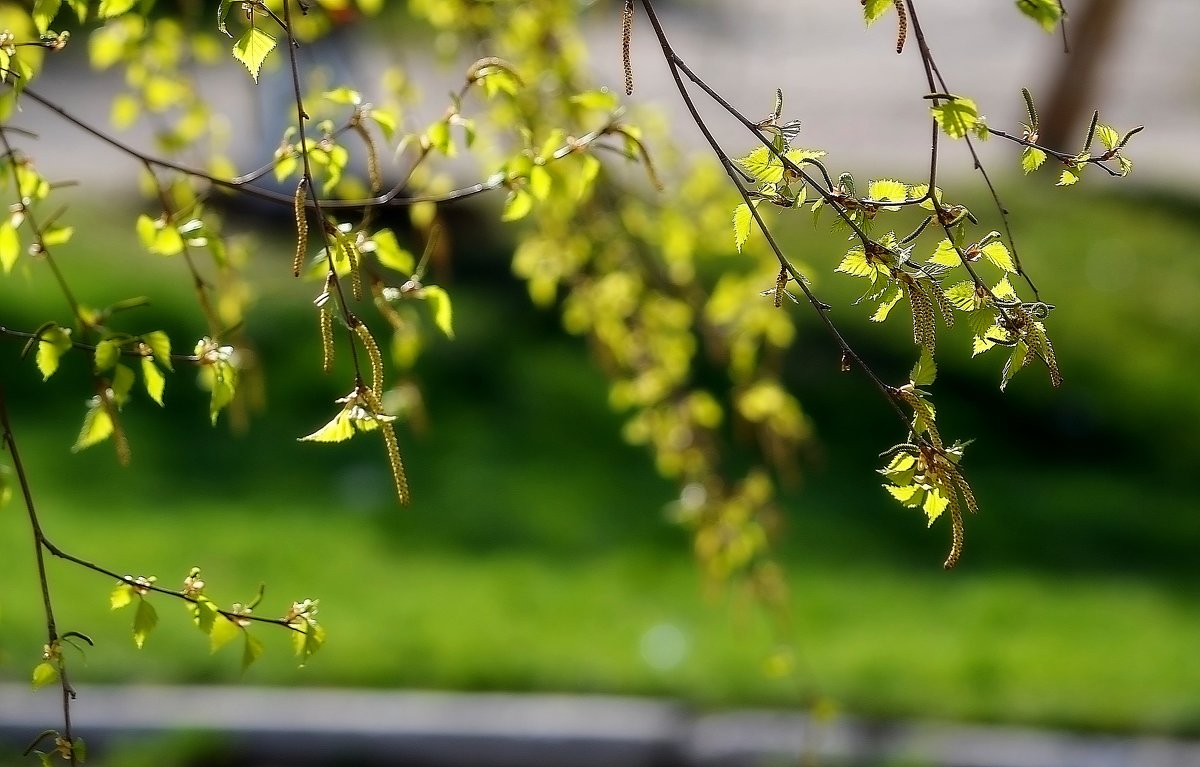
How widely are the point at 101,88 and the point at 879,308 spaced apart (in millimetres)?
14286

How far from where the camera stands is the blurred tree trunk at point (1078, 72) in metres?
8.68

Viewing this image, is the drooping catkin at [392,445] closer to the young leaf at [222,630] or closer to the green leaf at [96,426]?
the young leaf at [222,630]

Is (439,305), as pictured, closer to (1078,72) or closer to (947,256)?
(947,256)

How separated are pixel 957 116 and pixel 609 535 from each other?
369 cm

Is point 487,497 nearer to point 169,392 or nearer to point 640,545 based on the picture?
point 640,545

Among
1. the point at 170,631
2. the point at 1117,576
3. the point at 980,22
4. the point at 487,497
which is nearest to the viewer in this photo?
the point at 170,631

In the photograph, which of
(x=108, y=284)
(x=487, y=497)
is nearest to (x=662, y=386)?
(x=487, y=497)

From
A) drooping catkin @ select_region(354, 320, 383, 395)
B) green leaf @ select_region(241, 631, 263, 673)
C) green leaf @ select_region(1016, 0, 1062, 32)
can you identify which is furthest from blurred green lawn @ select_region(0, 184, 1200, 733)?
green leaf @ select_region(1016, 0, 1062, 32)

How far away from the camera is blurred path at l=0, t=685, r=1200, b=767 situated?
3516mm

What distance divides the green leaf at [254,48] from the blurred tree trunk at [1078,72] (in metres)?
7.90

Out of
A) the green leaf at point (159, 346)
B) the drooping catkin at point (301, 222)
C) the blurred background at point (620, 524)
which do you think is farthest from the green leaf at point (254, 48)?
the blurred background at point (620, 524)

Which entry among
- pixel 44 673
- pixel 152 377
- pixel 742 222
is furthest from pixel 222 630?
pixel 742 222

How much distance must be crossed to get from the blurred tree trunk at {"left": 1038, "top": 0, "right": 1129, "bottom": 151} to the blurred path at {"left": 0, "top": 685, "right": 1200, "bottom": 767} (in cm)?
580

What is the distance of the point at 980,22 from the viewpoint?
18.8 m
